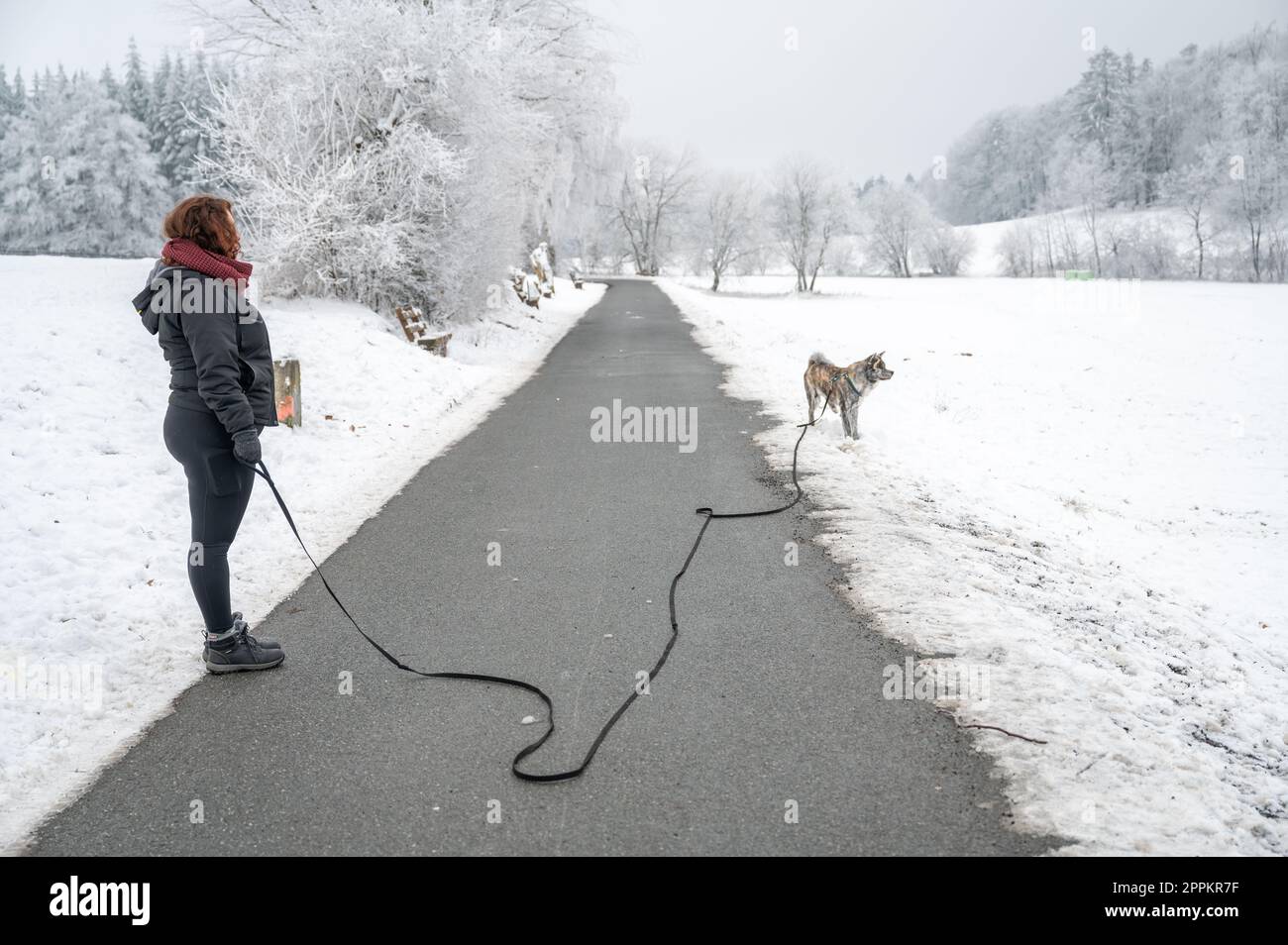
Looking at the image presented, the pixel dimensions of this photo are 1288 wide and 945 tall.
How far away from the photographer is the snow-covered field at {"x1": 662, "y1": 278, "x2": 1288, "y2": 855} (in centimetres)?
290

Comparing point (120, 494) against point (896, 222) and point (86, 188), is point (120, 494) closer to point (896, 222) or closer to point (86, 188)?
point (86, 188)

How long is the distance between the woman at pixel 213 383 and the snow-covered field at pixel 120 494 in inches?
19.8

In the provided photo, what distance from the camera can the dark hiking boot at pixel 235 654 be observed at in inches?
155

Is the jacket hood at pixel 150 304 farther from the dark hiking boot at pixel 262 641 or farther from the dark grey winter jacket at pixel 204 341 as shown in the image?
the dark hiking boot at pixel 262 641

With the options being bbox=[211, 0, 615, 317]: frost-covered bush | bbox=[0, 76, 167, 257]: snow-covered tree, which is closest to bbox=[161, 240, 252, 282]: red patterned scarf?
bbox=[211, 0, 615, 317]: frost-covered bush

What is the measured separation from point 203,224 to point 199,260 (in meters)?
0.19

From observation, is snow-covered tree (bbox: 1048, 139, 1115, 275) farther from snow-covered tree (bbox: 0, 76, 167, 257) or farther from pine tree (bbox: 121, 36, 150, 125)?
pine tree (bbox: 121, 36, 150, 125)

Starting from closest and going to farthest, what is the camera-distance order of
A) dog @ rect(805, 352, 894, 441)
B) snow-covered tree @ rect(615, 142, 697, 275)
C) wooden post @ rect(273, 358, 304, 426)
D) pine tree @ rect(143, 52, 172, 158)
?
dog @ rect(805, 352, 894, 441) → wooden post @ rect(273, 358, 304, 426) → pine tree @ rect(143, 52, 172, 158) → snow-covered tree @ rect(615, 142, 697, 275)

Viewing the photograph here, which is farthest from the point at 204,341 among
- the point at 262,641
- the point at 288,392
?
the point at 288,392

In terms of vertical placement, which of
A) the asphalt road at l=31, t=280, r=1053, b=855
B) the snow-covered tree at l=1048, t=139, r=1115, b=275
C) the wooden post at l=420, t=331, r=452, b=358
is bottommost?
the asphalt road at l=31, t=280, r=1053, b=855

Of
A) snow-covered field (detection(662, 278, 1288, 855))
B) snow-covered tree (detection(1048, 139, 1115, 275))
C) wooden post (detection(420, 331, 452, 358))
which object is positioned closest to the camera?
snow-covered field (detection(662, 278, 1288, 855))

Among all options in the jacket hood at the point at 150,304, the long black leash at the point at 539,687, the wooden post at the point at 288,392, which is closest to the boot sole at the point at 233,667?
the long black leash at the point at 539,687

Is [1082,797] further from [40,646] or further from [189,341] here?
[40,646]

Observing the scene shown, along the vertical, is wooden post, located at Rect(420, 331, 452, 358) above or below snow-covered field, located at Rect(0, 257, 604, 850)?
above
